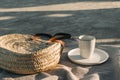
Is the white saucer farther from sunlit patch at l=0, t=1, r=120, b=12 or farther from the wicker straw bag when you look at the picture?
sunlit patch at l=0, t=1, r=120, b=12

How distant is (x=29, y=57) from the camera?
3.47ft

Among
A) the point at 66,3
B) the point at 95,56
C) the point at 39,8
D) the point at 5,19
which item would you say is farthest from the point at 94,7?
the point at 95,56

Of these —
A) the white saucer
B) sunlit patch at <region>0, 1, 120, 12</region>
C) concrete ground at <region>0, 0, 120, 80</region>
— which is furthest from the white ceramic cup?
sunlit patch at <region>0, 1, 120, 12</region>

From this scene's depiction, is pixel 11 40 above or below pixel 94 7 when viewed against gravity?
above

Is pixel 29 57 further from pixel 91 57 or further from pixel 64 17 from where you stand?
pixel 64 17

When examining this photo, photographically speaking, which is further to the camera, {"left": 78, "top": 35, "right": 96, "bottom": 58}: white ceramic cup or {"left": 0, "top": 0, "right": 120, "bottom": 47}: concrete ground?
{"left": 0, "top": 0, "right": 120, "bottom": 47}: concrete ground

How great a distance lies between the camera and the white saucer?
116 cm

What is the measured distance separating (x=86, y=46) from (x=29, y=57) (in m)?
0.23

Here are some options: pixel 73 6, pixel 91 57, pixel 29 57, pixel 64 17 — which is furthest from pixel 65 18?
pixel 29 57

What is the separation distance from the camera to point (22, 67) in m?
1.08

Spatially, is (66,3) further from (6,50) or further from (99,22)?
(6,50)

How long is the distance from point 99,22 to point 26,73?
1.35 m

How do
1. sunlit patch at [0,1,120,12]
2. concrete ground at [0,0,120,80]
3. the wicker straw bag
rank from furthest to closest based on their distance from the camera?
1. sunlit patch at [0,1,120,12]
2. concrete ground at [0,0,120,80]
3. the wicker straw bag

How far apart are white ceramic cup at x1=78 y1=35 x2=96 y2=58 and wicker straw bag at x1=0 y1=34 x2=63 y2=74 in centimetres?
8
